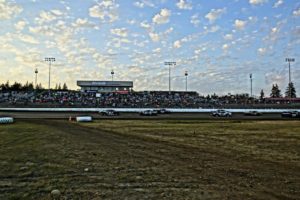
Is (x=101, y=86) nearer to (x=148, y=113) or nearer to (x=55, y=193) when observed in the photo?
(x=148, y=113)

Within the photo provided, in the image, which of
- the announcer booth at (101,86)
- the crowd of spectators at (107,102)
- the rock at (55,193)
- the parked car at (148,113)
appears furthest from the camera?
the announcer booth at (101,86)

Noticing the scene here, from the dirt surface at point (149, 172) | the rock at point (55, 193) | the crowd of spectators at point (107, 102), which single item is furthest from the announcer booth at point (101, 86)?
the rock at point (55, 193)

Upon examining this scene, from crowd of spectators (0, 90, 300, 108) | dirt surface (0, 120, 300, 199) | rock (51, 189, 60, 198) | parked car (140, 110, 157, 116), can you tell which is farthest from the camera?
crowd of spectators (0, 90, 300, 108)

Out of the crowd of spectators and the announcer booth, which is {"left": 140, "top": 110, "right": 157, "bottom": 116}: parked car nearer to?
the crowd of spectators

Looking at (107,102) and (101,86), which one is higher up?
(101,86)

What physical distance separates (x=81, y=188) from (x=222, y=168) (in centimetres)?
565

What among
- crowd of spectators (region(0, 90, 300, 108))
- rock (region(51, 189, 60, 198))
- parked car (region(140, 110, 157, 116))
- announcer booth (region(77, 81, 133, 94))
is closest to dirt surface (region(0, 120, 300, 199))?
rock (region(51, 189, 60, 198))

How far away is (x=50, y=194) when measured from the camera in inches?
350

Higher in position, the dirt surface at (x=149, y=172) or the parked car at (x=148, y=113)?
the parked car at (x=148, y=113)

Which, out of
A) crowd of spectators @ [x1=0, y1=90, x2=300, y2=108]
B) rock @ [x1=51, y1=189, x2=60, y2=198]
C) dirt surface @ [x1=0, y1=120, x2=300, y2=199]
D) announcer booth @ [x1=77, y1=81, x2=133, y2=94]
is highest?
announcer booth @ [x1=77, y1=81, x2=133, y2=94]

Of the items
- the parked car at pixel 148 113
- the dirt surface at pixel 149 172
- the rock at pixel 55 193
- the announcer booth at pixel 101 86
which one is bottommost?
the rock at pixel 55 193

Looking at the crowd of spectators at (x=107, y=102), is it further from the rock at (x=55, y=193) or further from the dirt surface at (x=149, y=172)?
the rock at (x=55, y=193)

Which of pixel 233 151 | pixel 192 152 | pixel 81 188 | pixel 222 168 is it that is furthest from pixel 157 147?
pixel 81 188

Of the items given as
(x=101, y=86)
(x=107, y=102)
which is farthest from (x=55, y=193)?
(x=101, y=86)
